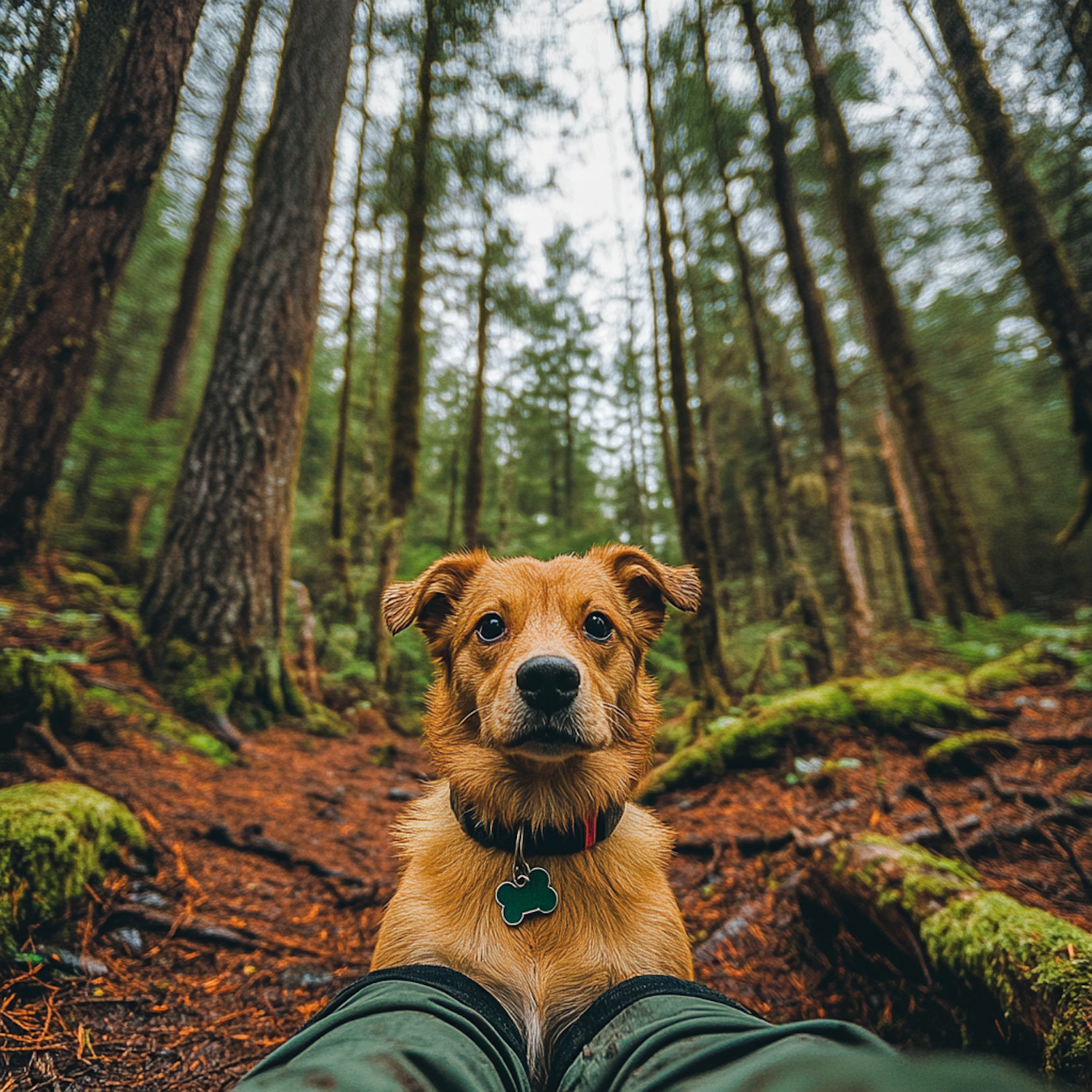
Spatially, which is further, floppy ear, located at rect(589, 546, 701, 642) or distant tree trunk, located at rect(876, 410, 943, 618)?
distant tree trunk, located at rect(876, 410, 943, 618)

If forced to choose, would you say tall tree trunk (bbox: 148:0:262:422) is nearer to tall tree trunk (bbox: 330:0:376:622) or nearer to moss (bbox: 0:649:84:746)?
tall tree trunk (bbox: 330:0:376:622)

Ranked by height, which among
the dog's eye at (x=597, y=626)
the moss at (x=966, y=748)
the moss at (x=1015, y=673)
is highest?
the dog's eye at (x=597, y=626)

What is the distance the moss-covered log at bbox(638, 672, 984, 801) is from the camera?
546 centimetres

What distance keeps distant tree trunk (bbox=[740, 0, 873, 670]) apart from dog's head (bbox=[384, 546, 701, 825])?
7066 mm

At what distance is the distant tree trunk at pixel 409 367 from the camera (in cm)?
1096

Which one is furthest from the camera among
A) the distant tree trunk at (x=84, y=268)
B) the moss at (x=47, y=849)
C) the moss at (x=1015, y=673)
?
the moss at (x=1015, y=673)

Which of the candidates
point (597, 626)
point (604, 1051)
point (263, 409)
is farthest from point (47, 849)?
point (263, 409)

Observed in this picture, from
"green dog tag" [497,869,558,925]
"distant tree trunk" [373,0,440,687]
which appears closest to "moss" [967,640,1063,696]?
"green dog tag" [497,869,558,925]

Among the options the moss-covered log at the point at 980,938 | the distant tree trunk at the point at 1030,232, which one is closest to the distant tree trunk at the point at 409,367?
Result: the moss-covered log at the point at 980,938

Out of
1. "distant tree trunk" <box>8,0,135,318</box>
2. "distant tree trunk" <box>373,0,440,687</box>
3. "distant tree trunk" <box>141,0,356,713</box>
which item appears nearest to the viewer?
"distant tree trunk" <box>8,0,135,318</box>

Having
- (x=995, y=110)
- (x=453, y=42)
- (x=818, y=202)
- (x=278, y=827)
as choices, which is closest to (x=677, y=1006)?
(x=278, y=827)

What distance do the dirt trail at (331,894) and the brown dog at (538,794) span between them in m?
1.11

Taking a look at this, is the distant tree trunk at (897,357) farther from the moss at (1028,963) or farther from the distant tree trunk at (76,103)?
the distant tree trunk at (76,103)

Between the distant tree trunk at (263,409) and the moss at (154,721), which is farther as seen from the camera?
the distant tree trunk at (263,409)
